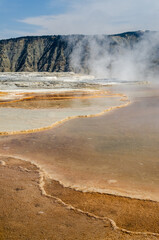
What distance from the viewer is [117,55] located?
8150cm

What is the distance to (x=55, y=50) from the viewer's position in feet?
284

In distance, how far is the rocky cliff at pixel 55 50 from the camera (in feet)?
267

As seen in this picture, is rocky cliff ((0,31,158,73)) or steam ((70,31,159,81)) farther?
rocky cliff ((0,31,158,73))

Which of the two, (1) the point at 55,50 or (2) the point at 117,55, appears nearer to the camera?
(2) the point at 117,55

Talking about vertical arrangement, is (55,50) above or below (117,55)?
above

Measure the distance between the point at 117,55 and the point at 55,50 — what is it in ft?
64.1

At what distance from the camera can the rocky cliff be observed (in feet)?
267

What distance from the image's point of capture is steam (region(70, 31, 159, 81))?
73.3m

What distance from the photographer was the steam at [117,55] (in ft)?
240

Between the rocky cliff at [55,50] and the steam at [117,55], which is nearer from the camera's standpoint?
the steam at [117,55]

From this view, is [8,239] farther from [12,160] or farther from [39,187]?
[12,160]

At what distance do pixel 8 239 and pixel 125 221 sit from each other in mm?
1199

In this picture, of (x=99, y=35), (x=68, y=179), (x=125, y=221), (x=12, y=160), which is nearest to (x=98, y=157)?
(x=68, y=179)

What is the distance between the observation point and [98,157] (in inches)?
202
